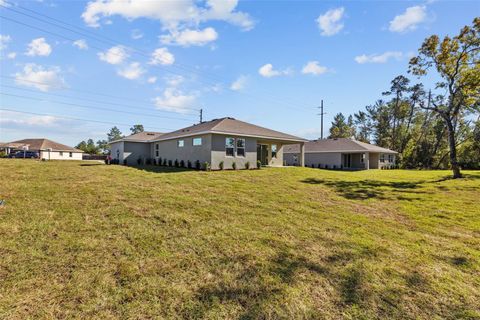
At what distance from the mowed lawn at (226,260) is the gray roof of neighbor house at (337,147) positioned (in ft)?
78.0

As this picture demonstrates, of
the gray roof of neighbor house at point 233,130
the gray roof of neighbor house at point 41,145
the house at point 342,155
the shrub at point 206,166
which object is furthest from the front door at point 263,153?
the gray roof of neighbor house at point 41,145

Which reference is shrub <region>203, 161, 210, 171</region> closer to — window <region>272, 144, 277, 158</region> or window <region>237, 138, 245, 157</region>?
window <region>237, 138, 245, 157</region>

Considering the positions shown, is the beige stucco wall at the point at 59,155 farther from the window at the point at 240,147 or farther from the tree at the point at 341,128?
the tree at the point at 341,128

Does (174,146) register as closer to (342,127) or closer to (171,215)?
(171,215)

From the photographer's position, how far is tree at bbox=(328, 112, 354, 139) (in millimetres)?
63812

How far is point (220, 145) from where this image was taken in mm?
18250

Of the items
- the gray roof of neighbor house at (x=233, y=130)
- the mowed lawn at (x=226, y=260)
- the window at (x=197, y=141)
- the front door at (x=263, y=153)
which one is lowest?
the mowed lawn at (x=226, y=260)

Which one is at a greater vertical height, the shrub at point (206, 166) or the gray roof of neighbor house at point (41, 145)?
the gray roof of neighbor house at point (41, 145)

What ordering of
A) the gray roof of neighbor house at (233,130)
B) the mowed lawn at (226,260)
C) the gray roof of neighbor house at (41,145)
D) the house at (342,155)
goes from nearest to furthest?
the mowed lawn at (226,260)
the gray roof of neighbor house at (233,130)
the house at (342,155)
the gray roof of neighbor house at (41,145)

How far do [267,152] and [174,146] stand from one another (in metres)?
8.60

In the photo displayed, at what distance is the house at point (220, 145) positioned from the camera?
18.1 meters

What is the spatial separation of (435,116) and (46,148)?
6724cm

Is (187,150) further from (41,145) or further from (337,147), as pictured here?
(41,145)

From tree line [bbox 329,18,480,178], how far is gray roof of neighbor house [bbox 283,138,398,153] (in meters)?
7.54
